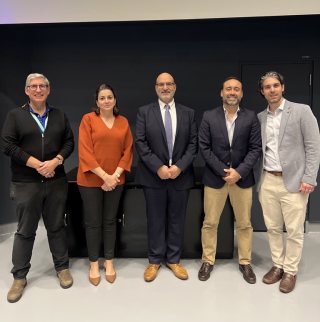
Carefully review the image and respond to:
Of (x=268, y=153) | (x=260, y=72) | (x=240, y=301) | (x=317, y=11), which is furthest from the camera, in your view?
(x=260, y=72)

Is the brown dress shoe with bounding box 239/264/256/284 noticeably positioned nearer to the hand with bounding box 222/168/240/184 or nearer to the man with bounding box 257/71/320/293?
the man with bounding box 257/71/320/293

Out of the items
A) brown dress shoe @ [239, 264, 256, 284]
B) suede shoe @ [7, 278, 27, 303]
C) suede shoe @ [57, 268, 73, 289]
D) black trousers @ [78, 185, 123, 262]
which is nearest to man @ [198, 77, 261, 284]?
brown dress shoe @ [239, 264, 256, 284]

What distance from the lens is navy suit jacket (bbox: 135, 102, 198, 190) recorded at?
9.34 ft

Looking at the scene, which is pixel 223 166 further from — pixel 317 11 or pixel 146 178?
pixel 317 11

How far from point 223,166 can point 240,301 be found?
3.43 feet

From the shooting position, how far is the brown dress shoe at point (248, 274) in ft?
9.55

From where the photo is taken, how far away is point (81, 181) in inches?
112

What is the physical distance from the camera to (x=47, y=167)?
263cm

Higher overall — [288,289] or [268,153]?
[268,153]

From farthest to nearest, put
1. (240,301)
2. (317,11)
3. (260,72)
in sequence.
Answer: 1. (260,72)
2. (317,11)
3. (240,301)

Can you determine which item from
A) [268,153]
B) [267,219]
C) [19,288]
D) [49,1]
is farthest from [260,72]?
[19,288]

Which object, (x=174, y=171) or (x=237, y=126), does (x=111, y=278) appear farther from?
(x=237, y=126)

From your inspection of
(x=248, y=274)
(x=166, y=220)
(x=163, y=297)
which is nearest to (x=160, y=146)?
(x=166, y=220)

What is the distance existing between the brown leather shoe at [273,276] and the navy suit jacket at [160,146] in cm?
100
